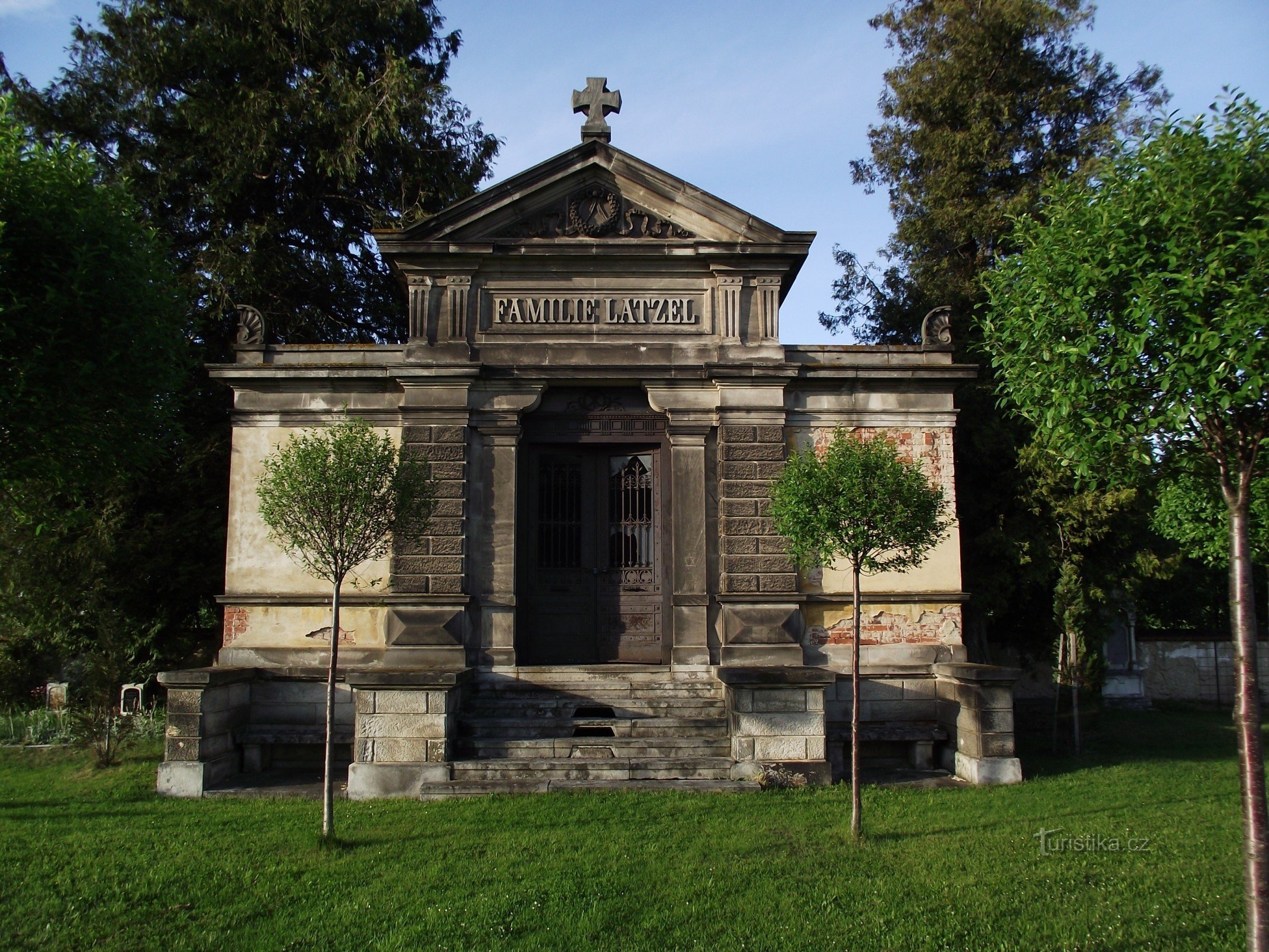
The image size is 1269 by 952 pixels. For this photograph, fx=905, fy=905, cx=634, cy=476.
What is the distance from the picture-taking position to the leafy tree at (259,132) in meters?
15.8

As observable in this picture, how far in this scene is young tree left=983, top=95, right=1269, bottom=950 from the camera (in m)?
5.24

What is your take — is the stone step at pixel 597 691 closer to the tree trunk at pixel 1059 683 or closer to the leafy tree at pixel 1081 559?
the tree trunk at pixel 1059 683

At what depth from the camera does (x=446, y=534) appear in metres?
11.4

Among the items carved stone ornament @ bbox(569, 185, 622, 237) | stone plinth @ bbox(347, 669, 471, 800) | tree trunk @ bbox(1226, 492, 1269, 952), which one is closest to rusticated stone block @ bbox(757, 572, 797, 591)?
stone plinth @ bbox(347, 669, 471, 800)

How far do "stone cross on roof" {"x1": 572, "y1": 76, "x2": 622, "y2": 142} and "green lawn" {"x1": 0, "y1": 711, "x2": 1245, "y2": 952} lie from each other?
870 cm

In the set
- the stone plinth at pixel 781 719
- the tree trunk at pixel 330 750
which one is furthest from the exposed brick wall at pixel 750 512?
the tree trunk at pixel 330 750

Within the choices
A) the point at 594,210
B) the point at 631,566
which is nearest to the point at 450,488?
the point at 631,566

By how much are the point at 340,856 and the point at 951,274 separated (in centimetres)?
1431

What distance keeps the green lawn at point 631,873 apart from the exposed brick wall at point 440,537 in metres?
3.00

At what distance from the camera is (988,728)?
10.1m

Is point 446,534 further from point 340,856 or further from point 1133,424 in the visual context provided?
point 1133,424

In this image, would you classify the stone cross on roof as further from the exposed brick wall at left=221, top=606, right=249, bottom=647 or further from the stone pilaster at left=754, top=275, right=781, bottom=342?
the exposed brick wall at left=221, top=606, right=249, bottom=647

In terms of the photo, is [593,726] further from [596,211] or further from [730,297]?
[596,211]

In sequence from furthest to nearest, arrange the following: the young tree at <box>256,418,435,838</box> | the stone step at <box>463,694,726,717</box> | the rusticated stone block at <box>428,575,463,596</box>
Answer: the rusticated stone block at <box>428,575,463,596</box>, the stone step at <box>463,694,726,717</box>, the young tree at <box>256,418,435,838</box>
